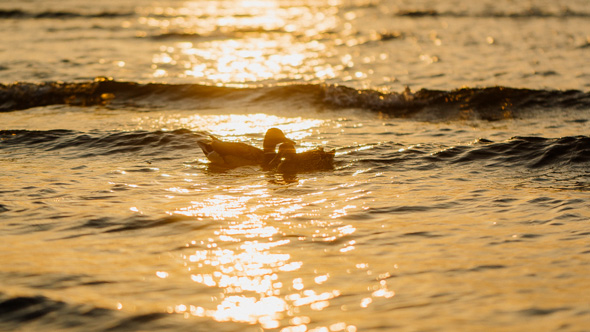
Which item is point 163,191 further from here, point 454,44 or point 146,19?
point 146,19

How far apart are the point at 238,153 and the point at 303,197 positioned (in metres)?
2.05

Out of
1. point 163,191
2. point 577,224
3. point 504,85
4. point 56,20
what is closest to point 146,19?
point 56,20

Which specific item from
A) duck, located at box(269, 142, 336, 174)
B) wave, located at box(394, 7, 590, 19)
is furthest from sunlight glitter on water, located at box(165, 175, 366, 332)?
wave, located at box(394, 7, 590, 19)

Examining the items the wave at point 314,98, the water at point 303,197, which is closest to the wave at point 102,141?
the water at point 303,197

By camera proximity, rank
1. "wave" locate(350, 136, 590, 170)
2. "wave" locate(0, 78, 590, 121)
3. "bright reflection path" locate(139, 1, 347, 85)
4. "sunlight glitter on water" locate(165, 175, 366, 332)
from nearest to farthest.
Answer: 1. "sunlight glitter on water" locate(165, 175, 366, 332)
2. "wave" locate(350, 136, 590, 170)
3. "wave" locate(0, 78, 590, 121)
4. "bright reflection path" locate(139, 1, 347, 85)

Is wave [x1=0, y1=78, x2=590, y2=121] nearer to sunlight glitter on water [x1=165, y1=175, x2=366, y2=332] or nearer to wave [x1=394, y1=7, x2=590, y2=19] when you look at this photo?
sunlight glitter on water [x1=165, y1=175, x2=366, y2=332]

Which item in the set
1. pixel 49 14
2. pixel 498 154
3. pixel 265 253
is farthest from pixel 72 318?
pixel 49 14

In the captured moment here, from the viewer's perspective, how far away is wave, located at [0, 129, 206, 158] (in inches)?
439

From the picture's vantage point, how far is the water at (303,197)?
525 cm

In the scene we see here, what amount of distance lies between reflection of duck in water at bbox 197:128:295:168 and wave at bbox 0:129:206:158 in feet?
4.39

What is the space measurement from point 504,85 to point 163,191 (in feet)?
35.7

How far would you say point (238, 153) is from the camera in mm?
9977

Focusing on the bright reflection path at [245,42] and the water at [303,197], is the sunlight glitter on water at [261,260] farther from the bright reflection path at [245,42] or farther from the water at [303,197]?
the bright reflection path at [245,42]

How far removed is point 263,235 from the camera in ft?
22.3
